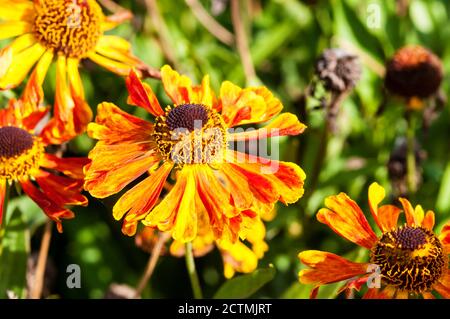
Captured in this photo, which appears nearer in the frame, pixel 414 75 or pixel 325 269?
pixel 325 269

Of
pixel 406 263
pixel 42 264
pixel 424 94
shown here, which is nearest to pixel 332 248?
pixel 424 94

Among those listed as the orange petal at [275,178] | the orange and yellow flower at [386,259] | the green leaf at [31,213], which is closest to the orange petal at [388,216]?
the orange and yellow flower at [386,259]

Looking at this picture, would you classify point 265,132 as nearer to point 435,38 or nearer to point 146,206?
point 146,206

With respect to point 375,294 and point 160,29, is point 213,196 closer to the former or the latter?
point 375,294

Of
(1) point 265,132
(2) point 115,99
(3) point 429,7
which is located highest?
(3) point 429,7

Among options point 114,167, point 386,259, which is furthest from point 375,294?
point 114,167

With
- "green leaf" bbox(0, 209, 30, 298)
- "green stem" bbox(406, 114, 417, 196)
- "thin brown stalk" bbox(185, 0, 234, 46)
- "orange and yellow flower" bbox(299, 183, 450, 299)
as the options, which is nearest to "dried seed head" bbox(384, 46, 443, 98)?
"green stem" bbox(406, 114, 417, 196)

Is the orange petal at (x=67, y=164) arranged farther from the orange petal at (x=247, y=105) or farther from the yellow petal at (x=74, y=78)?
the orange petal at (x=247, y=105)
